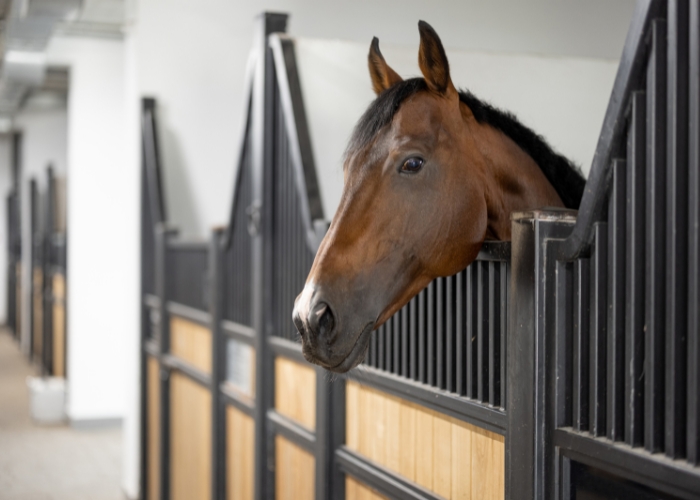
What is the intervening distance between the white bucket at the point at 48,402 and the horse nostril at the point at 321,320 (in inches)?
221

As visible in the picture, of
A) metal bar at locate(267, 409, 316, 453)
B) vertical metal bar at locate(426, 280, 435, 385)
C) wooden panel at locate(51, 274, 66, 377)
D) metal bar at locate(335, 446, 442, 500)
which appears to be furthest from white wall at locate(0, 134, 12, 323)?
vertical metal bar at locate(426, 280, 435, 385)

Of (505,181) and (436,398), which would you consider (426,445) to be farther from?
(505,181)

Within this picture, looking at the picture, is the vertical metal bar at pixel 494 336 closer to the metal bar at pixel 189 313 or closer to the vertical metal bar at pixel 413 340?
the vertical metal bar at pixel 413 340

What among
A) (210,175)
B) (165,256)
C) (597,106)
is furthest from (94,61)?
(597,106)

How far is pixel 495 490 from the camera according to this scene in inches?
45.4

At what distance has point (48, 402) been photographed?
235 inches

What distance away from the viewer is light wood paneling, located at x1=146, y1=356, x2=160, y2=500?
11.7ft

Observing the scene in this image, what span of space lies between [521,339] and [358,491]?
0.80 metres

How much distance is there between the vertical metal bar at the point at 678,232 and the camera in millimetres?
800

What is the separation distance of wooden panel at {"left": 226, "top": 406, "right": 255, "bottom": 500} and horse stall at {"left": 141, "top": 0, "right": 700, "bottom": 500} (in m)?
0.02

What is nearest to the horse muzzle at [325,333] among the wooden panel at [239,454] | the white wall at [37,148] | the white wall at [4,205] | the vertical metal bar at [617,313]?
the vertical metal bar at [617,313]

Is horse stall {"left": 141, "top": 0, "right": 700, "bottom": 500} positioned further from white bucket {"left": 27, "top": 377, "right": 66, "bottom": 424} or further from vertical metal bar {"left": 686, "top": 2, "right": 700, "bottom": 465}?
white bucket {"left": 27, "top": 377, "right": 66, "bottom": 424}

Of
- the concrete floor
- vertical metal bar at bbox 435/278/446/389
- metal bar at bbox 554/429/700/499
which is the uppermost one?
vertical metal bar at bbox 435/278/446/389

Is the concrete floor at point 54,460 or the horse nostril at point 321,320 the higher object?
the horse nostril at point 321,320
